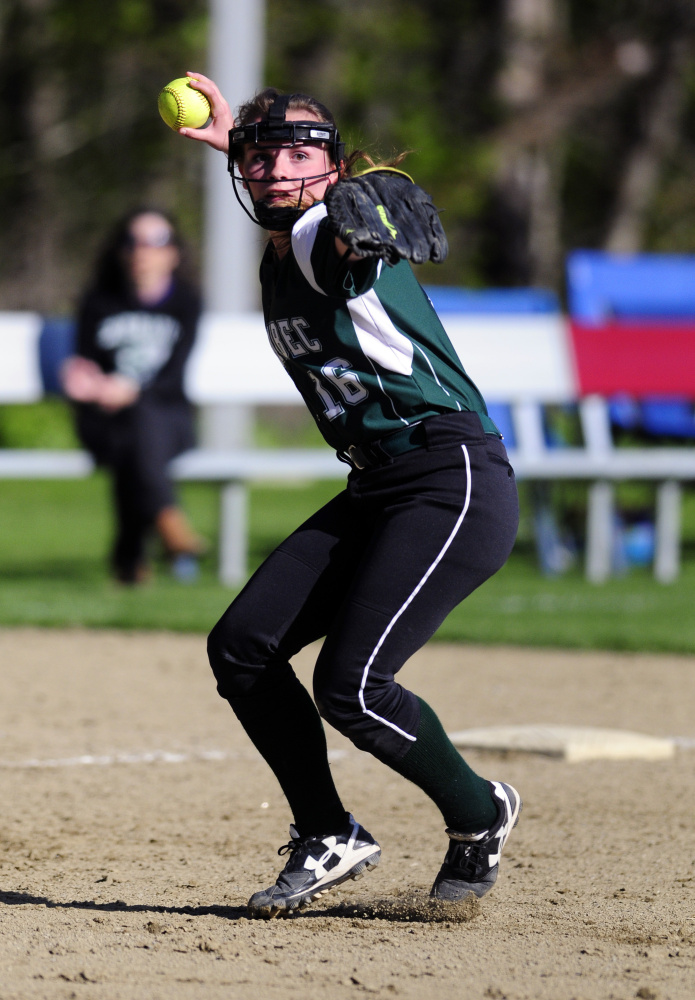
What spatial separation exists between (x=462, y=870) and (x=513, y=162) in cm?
2028

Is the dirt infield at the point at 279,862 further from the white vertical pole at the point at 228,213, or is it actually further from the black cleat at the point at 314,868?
the white vertical pole at the point at 228,213

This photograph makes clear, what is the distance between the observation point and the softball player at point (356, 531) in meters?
3.45

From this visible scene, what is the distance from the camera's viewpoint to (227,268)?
36.0ft

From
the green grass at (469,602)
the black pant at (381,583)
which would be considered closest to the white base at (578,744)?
the black pant at (381,583)

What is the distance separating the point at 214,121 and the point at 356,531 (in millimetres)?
1109

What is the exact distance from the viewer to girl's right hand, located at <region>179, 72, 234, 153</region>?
3668 millimetres

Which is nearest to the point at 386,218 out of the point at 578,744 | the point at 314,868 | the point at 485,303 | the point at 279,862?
the point at 314,868

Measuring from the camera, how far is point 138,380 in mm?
9445

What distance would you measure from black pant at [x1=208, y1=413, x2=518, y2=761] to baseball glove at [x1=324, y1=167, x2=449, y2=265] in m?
0.50

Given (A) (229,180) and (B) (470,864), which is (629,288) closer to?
(A) (229,180)

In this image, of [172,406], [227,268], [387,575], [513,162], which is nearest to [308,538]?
[387,575]

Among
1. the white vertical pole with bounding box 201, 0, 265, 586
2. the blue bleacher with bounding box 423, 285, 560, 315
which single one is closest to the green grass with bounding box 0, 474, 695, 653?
the white vertical pole with bounding box 201, 0, 265, 586

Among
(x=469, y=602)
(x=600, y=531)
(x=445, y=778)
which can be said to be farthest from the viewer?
(x=600, y=531)

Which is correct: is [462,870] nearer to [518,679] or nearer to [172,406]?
[518,679]
